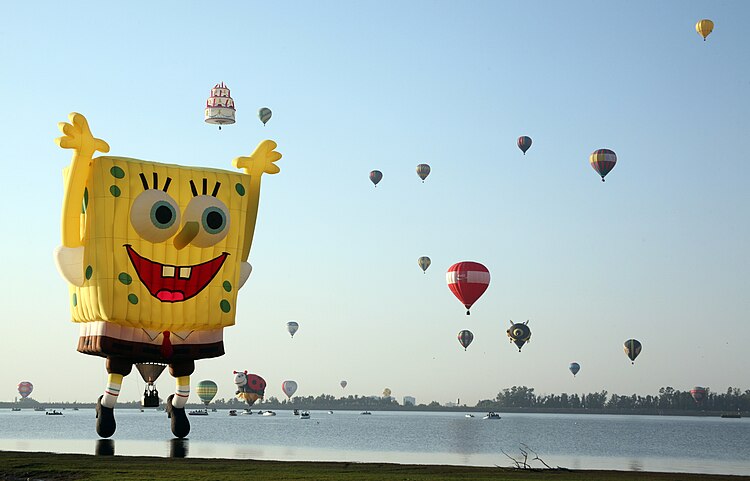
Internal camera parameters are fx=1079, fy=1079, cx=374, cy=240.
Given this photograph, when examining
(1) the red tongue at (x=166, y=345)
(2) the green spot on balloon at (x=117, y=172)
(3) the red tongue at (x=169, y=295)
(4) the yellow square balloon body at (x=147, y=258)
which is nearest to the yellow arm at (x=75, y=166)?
(4) the yellow square balloon body at (x=147, y=258)

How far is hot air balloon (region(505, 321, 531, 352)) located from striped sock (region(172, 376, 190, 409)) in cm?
6499

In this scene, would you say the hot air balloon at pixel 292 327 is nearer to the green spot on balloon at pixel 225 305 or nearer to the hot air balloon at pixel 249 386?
the hot air balloon at pixel 249 386

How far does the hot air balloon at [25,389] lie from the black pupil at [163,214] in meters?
133

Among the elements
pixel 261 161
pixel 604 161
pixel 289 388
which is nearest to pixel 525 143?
pixel 604 161

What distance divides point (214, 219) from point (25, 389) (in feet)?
439

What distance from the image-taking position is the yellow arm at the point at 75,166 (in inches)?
1209

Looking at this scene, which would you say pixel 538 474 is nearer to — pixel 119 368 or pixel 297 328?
pixel 119 368

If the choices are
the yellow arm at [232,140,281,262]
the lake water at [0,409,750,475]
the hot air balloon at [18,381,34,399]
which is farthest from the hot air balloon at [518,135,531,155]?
the hot air balloon at [18,381,34,399]

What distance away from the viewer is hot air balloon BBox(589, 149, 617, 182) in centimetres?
6481

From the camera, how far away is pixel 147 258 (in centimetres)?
3161

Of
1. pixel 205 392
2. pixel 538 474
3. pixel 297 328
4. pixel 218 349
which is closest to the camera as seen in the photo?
pixel 538 474

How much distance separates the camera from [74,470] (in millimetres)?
27500

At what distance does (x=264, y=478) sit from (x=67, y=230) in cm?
1000

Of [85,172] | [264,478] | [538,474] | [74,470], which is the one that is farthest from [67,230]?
[538,474]
